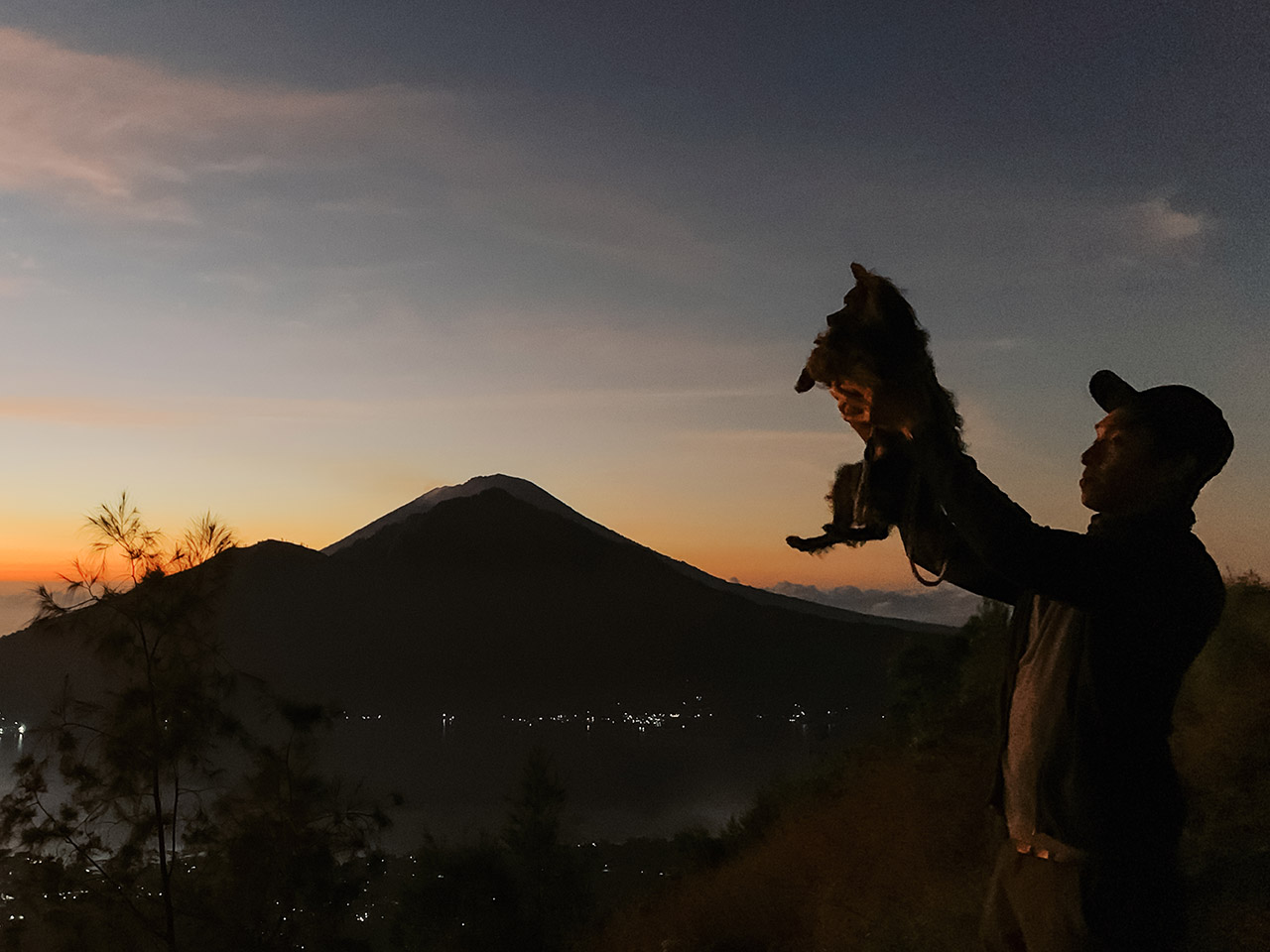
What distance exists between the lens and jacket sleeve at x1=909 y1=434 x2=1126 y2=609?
140cm

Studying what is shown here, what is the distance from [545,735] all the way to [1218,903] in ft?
649

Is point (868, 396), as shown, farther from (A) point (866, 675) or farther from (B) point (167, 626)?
(A) point (866, 675)

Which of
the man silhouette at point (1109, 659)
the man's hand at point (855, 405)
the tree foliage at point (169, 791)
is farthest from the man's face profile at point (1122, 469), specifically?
the tree foliage at point (169, 791)

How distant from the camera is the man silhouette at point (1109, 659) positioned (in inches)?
61.1

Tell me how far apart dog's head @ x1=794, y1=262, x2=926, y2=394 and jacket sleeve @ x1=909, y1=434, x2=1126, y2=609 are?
156mm

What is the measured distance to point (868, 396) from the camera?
1558mm

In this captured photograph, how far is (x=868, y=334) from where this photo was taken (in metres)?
1.50

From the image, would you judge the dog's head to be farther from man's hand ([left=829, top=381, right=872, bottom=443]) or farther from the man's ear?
the man's ear

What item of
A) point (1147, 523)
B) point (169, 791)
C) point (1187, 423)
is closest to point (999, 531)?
point (1147, 523)

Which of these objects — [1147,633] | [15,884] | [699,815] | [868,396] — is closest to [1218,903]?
[1147,633]

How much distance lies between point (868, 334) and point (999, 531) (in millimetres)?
368

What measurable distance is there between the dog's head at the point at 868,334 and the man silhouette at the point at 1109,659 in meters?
0.07

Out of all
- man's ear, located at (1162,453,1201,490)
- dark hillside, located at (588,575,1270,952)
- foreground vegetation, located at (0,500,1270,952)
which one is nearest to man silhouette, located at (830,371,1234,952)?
man's ear, located at (1162,453,1201,490)

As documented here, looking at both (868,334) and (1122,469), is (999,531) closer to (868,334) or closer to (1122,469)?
(868,334)
